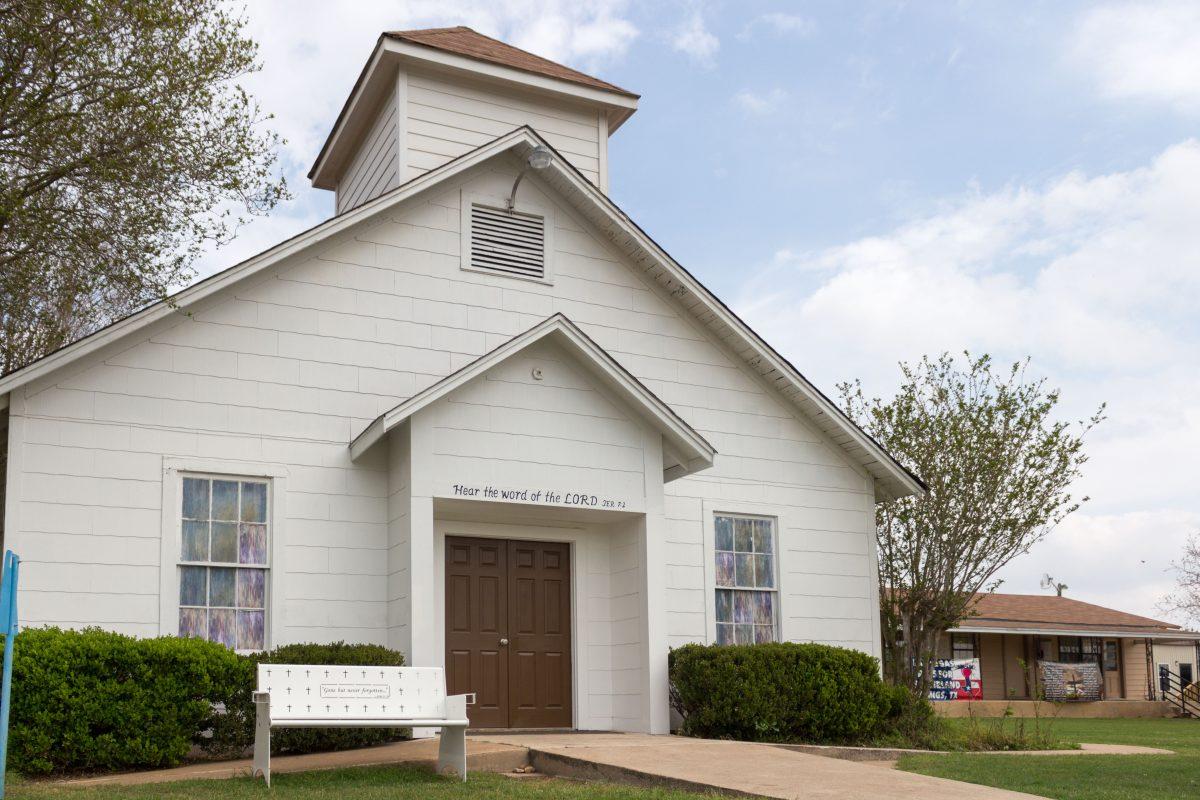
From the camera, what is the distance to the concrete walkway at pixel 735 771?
9625 millimetres

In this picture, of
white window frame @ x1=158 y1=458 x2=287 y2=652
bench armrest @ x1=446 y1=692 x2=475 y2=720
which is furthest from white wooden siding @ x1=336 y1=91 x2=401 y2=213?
bench armrest @ x1=446 y1=692 x2=475 y2=720

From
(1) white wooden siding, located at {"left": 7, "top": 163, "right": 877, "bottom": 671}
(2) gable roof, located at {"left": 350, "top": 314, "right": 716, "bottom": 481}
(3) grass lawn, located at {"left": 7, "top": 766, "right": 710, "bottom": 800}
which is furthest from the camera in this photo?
(2) gable roof, located at {"left": 350, "top": 314, "right": 716, "bottom": 481}

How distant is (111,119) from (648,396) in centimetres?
637

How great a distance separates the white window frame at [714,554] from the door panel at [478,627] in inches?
104

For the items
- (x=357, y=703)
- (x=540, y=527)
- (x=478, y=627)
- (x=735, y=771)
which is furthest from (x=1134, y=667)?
(x=357, y=703)

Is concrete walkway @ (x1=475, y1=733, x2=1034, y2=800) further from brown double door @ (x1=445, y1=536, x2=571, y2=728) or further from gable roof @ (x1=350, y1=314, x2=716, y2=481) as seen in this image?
gable roof @ (x1=350, y1=314, x2=716, y2=481)

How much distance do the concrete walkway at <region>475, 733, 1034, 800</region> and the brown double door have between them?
6.81ft

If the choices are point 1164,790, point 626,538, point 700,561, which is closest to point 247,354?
point 626,538

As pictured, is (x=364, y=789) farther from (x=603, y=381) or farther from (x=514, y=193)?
(x=514, y=193)

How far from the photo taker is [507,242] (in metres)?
16.1

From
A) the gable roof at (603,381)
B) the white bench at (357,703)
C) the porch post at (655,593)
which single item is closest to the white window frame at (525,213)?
the gable roof at (603,381)

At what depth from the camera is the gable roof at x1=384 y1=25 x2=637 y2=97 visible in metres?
17.9

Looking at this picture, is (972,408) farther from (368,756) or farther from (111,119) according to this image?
(111,119)

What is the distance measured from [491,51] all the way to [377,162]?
2408 millimetres
